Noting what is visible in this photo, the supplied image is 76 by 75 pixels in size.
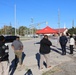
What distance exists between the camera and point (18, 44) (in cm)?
1353

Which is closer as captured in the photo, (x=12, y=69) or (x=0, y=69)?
(x=0, y=69)

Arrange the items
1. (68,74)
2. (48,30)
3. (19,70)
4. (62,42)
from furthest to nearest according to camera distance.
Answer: (48,30) < (62,42) < (19,70) < (68,74)

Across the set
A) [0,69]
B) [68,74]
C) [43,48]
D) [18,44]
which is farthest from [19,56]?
[0,69]

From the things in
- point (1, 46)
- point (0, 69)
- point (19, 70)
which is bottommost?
point (19, 70)

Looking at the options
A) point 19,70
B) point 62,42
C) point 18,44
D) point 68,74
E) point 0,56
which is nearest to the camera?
point 0,56

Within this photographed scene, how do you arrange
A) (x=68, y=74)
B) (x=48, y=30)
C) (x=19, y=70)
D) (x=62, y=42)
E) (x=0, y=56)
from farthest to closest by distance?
(x=48, y=30)
(x=62, y=42)
(x=19, y=70)
(x=68, y=74)
(x=0, y=56)

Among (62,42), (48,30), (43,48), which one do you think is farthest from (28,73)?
(48,30)

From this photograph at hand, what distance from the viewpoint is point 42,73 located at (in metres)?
11.4

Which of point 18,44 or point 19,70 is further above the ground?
point 18,44

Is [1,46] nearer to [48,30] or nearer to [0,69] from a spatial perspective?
[0,69]

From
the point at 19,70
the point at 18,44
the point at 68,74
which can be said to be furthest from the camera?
the point at 18,44

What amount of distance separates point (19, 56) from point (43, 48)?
1.56 m

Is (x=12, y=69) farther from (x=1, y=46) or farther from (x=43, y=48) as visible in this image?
(x=1, y=46)

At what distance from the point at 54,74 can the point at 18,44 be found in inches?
129
